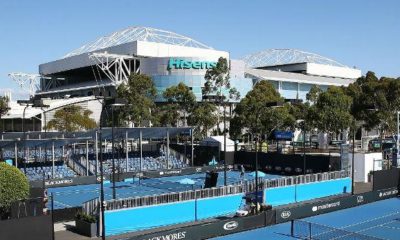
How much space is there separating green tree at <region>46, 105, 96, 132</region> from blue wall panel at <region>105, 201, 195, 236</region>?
60.6m

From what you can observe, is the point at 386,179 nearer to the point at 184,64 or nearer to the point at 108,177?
the point at 108,177

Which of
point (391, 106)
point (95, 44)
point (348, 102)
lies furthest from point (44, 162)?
point (95, 44)

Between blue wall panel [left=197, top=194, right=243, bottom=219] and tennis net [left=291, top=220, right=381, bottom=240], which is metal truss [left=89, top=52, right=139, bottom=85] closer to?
blue wall panel [left=197, top=194, right=243, bottom=219]

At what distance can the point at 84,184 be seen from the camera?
1946 inches

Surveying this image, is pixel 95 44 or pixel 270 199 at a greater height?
pixel 95 44

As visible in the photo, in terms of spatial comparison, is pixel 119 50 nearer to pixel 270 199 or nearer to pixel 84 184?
pixel 84 184

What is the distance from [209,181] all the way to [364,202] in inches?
485

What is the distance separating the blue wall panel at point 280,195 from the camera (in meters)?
35.9

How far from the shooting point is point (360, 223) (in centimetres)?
3203

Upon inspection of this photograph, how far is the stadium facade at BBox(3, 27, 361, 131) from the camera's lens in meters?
98.8

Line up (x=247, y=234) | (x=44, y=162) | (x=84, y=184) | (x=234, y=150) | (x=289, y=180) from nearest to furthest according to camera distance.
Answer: (x=247, y=234)
(x=289, y=180)
(x=84, y=184)
(x=44, y=162)
(x=234, y=150)

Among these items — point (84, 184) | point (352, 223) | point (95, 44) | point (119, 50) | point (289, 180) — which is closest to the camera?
point (352, 223)

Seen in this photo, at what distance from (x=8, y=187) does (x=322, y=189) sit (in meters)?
25.5

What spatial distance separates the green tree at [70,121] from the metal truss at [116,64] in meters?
11.6
